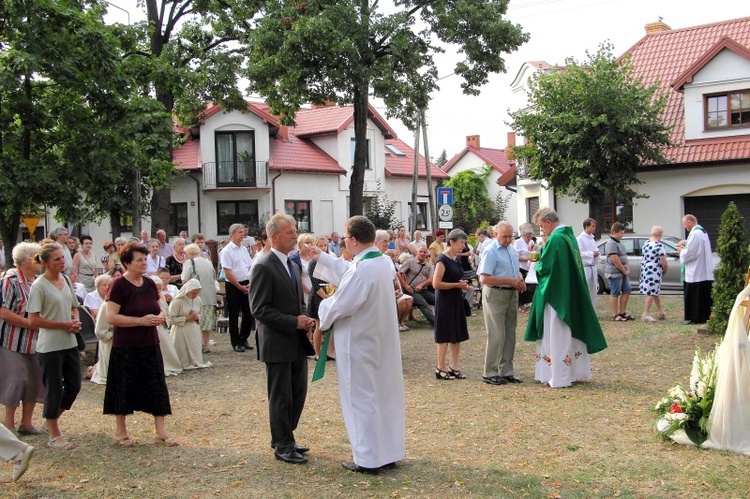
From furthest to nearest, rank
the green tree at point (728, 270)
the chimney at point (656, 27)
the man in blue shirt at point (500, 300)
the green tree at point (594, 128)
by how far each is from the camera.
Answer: the chimney at point (656, 27)
the green tree at point (594, 128)
the green tree at point (728, 270)
the man in blue shirt at point (500, 300)

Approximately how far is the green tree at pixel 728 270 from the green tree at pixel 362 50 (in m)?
13.2

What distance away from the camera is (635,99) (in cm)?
2630

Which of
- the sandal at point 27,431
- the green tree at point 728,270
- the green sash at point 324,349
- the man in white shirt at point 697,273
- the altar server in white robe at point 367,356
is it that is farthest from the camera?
the man in white shirt at point 697,273

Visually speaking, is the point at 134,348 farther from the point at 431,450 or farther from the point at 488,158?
the point at 488,158

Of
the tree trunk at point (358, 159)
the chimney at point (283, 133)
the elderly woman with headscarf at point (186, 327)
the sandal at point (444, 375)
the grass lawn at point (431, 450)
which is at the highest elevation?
the chimney at point (283, 133)

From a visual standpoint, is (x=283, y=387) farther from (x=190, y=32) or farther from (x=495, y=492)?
(x=190, y=32)

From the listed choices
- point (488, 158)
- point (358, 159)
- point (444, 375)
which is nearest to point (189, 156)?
point (358, 159)

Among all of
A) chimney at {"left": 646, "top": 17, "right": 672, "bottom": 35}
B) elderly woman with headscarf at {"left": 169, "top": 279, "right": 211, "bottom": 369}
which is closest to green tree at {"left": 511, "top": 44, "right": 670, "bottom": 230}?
chimney at {"left": 646, "top": 17, "right": 672, "bottom": 35}

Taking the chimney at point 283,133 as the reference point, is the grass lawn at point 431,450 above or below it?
below

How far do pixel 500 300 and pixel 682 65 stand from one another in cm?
2466

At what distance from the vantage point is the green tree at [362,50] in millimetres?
24094

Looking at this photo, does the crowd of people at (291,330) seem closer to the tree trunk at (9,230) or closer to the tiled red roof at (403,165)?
the tree trunk at (9,230)

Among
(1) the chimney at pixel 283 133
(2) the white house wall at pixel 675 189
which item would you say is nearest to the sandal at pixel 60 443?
(2) the white house wall at pixel 675 189

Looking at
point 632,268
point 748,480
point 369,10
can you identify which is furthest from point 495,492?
point 369,10
